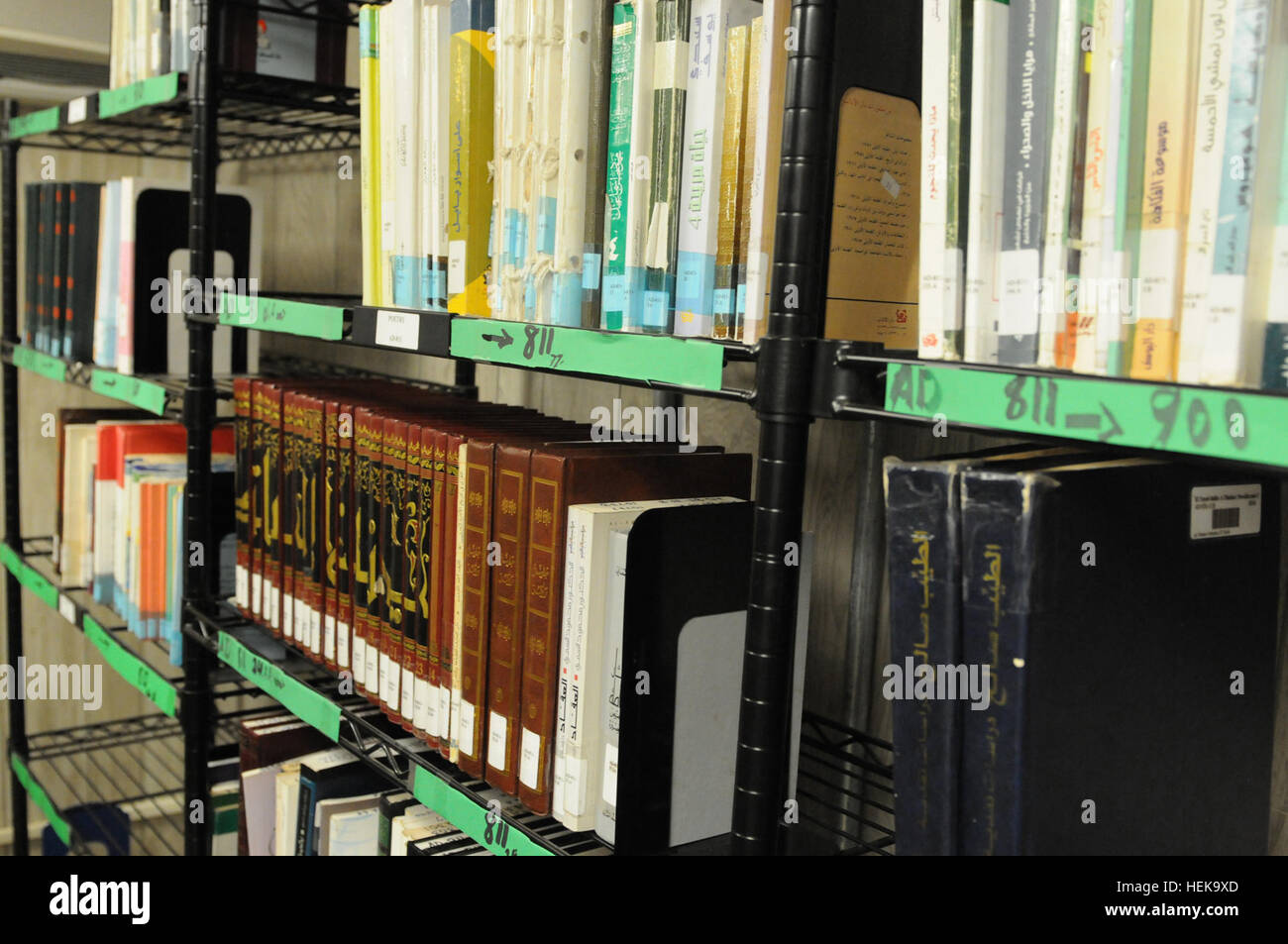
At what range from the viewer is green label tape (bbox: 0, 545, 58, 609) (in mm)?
2189

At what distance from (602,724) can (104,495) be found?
147cm

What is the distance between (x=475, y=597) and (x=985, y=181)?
662mm

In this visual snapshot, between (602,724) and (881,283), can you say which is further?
(602,724)

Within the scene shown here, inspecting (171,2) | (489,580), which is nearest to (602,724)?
(489,580)

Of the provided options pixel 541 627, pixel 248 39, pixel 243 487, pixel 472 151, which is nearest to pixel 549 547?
pixel 541 627

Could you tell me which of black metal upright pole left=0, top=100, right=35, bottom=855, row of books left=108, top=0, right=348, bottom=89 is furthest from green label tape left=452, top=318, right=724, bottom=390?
black metal upright pole left=0, top=100, right=35, bottom=855

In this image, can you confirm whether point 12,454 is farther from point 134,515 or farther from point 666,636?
point 666,636

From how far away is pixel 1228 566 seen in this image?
79cm

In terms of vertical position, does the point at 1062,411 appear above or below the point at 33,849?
above

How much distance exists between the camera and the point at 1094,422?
24.7 inches

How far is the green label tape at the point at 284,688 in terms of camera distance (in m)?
1.36

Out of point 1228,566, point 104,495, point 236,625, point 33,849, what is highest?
point 1228,566

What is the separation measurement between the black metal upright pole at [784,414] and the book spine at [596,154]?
0.26 m
